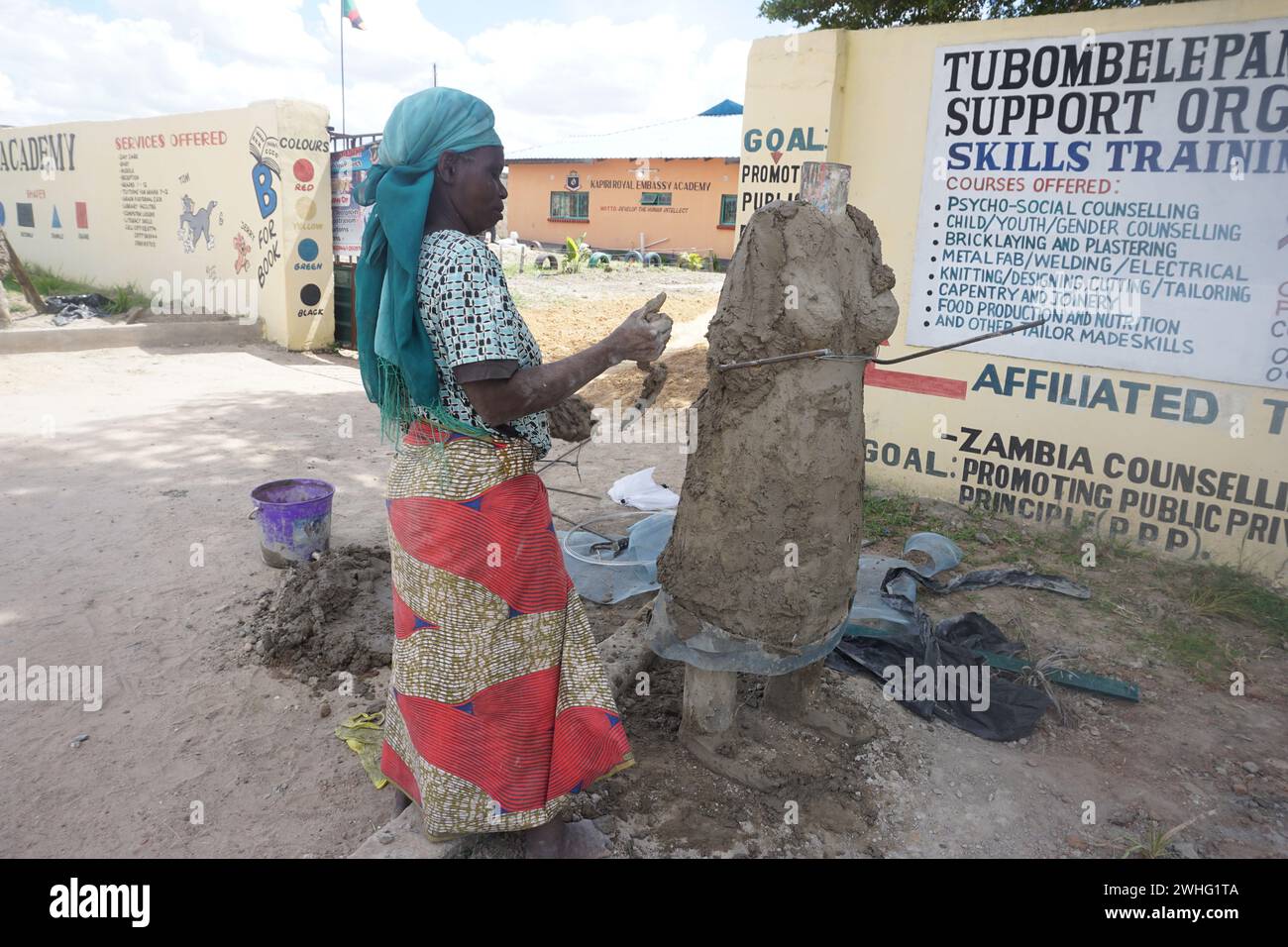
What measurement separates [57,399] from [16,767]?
630 cm

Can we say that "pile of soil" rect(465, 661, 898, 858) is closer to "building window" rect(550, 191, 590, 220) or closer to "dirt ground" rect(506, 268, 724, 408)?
"dirt ground" rect(506, 268, 724, 408)

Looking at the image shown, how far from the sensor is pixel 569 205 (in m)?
27.0

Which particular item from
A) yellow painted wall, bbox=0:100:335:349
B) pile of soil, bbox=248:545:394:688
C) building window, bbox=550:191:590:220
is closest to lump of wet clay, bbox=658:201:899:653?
pile of soil, bbox=248:545:394:688

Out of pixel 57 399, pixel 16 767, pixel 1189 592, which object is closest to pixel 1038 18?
pixel 1189 592

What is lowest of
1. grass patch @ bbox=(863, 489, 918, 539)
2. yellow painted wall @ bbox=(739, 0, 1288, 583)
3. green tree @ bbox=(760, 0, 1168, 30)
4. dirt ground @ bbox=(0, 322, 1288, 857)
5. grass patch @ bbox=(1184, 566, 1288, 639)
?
dirt ground @ bbox=(0, 322, 1288, 857)

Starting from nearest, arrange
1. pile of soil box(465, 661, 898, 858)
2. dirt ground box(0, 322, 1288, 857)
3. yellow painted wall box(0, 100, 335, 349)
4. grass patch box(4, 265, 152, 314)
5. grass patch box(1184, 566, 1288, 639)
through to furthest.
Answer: pile of soil box(465, 661, 898, 858) → dirt ground box(0, 322, 1288, 857) → grass patch box(1184, 566, 1288, 639) → yellow painted wall box(0, 100, 335, 349) → grass patch box(4, 265, 152, 314)

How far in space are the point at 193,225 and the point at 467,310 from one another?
40.2ft

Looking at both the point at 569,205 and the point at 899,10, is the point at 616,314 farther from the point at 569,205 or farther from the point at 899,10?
the point at 569,205

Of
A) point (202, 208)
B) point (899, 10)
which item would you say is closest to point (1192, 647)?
point (899, 10)

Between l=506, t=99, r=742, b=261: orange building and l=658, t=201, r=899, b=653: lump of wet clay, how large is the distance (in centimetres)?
2064

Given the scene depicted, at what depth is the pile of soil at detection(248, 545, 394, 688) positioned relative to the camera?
12.5ft

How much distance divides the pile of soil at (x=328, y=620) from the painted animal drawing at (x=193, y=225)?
364 inches

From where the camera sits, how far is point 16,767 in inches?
122
